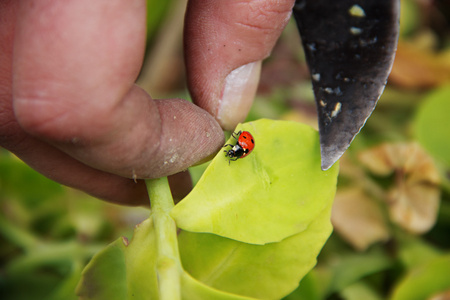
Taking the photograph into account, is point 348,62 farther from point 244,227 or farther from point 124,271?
point 124,271

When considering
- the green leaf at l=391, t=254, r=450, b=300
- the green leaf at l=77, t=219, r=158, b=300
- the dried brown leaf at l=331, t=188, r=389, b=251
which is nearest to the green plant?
the green leaf at l=77, t=219, r=158, b=300

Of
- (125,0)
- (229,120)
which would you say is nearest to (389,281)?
(229,120)

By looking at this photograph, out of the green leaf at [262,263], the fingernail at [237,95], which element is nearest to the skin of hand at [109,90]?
the fingernail at [237,95]

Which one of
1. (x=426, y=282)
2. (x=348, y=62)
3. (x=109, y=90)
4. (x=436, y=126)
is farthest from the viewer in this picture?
(x=436, y=126)

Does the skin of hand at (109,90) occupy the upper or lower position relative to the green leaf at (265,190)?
upper

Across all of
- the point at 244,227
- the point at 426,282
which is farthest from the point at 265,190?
the point at 426,282

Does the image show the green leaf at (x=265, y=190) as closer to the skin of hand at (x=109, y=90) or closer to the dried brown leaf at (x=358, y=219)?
the skin of hand at (x=109, y=90)

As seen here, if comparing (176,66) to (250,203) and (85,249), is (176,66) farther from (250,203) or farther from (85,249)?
(250,203)
